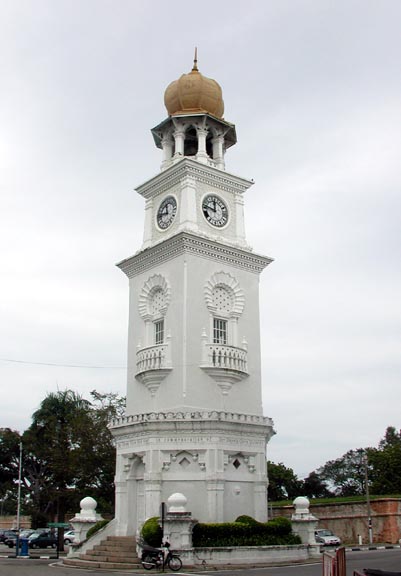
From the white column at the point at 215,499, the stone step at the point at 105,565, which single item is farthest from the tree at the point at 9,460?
the white column at the point at 215,499

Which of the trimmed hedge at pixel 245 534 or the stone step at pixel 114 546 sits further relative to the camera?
the stone step at pixel 114 546

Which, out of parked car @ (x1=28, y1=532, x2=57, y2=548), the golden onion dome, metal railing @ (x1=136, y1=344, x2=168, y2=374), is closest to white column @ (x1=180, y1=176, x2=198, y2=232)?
the golden onion dome

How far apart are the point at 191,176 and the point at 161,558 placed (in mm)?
18802

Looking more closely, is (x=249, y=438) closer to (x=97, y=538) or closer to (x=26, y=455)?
(x=97, y=538)

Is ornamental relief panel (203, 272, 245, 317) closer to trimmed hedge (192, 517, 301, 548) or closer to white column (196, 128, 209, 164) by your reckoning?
white column (196, 128, 209, 164)

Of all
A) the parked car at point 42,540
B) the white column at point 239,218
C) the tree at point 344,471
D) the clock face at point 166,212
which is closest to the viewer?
the clock face at point 166,212

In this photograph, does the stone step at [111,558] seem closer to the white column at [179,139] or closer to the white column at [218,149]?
the white column at [179,139]

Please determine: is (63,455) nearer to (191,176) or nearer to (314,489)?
(191,176)

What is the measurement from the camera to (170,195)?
36.5 metres

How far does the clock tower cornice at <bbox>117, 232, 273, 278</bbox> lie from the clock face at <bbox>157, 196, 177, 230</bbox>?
1.94 metres

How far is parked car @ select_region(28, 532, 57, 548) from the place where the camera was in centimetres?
4484

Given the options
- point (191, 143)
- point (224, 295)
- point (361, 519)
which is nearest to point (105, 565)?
point (224, 295)

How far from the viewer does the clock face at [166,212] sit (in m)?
Result: 36.0

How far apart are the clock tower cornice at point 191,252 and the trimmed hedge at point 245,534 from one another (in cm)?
1284
